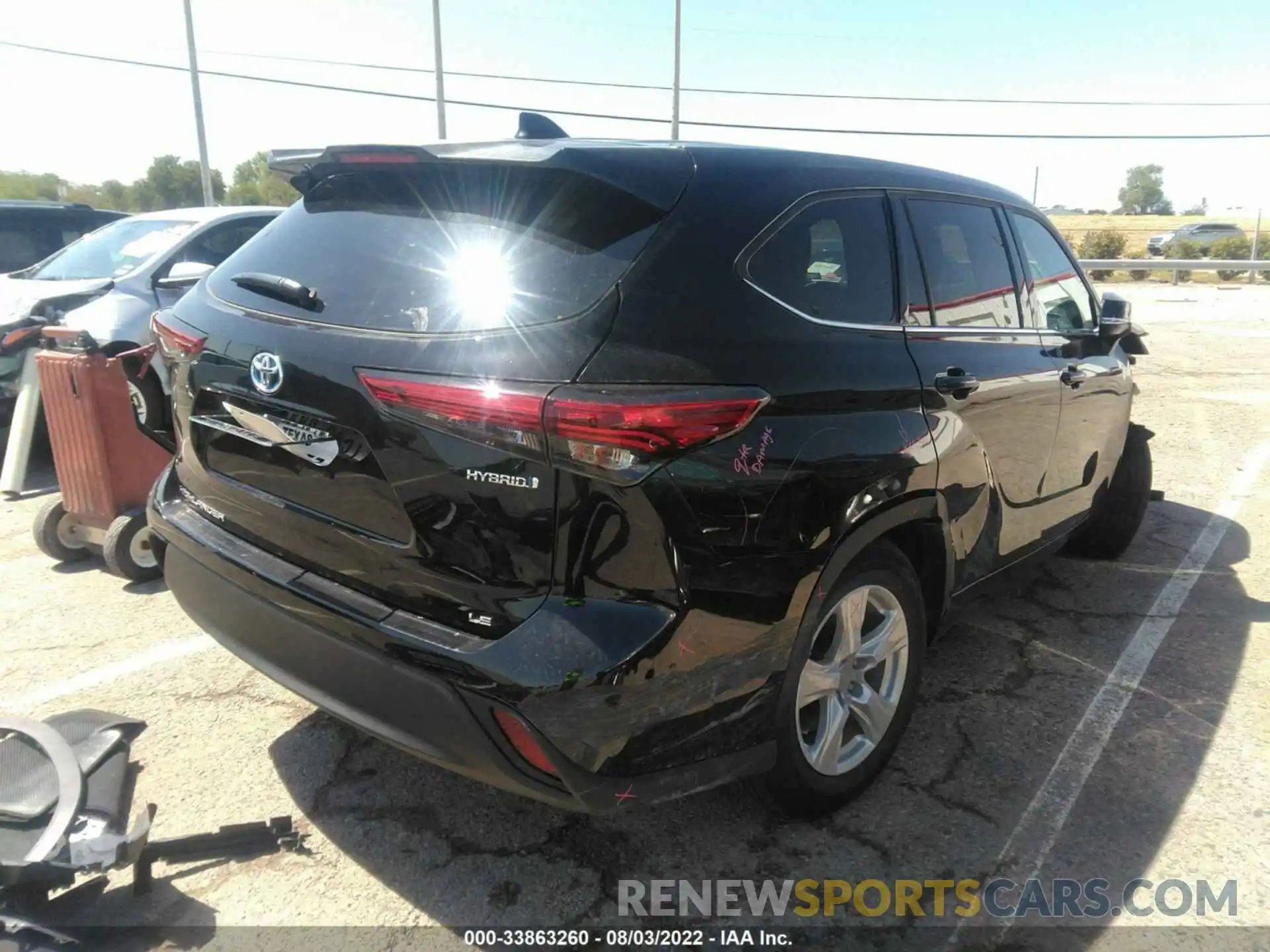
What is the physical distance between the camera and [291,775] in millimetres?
2879

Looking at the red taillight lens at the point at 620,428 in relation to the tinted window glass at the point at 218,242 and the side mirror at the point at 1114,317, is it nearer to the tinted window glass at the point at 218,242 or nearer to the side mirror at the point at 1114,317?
the side mirror at the point at 1114,317

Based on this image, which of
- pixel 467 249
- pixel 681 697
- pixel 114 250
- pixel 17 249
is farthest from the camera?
pixel 17 249

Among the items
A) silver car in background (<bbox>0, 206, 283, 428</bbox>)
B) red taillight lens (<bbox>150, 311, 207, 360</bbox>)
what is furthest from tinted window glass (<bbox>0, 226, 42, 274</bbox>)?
red taillight lens (<bbox>150, 311, 207, 360</bbox>)

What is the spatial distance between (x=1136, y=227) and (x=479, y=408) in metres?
69.8

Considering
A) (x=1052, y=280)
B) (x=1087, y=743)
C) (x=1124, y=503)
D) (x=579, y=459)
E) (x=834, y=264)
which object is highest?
(x=834, y=264)

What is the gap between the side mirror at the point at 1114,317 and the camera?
4.19 meters

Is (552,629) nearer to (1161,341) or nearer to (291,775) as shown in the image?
(291,775)

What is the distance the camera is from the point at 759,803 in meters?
2.76

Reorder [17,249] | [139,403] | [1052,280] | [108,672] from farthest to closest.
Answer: [17,249] → [1052,280] → [108,672] → [139,403]

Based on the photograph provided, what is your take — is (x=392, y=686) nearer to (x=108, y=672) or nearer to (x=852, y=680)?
(x=852, y=680)

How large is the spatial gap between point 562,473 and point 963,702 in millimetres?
2245

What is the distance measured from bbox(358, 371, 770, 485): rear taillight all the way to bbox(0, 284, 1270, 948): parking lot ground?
0.83 meters

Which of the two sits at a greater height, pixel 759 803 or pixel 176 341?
pixel 176 341

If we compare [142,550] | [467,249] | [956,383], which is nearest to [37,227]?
[142,550]
